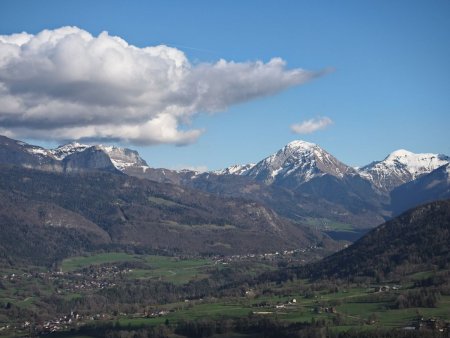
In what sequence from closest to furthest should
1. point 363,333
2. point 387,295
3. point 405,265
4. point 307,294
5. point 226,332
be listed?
point 363,333
point 226,332
point 387,295
point 307,294
point 405,265

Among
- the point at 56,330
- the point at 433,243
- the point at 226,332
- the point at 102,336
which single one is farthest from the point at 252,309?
the point at 433,243

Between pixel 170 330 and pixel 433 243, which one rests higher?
pixel 433 243

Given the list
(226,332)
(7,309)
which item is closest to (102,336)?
(226,332)

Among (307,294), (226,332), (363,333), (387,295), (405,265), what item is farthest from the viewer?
(405,265)

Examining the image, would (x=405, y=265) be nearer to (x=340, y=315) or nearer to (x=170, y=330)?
(x=340, y=315)

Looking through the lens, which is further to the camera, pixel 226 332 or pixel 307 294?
pixel 307 294

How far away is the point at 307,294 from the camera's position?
17188cm

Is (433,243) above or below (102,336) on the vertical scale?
above

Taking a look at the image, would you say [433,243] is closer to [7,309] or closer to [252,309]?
[252,309]

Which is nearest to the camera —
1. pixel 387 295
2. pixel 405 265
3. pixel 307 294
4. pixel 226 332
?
pixel 226 332

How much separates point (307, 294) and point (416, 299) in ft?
111

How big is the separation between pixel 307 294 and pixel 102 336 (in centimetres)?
5016

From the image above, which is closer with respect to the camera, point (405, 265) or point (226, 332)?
point (226, 332)

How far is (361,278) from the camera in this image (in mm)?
184625
